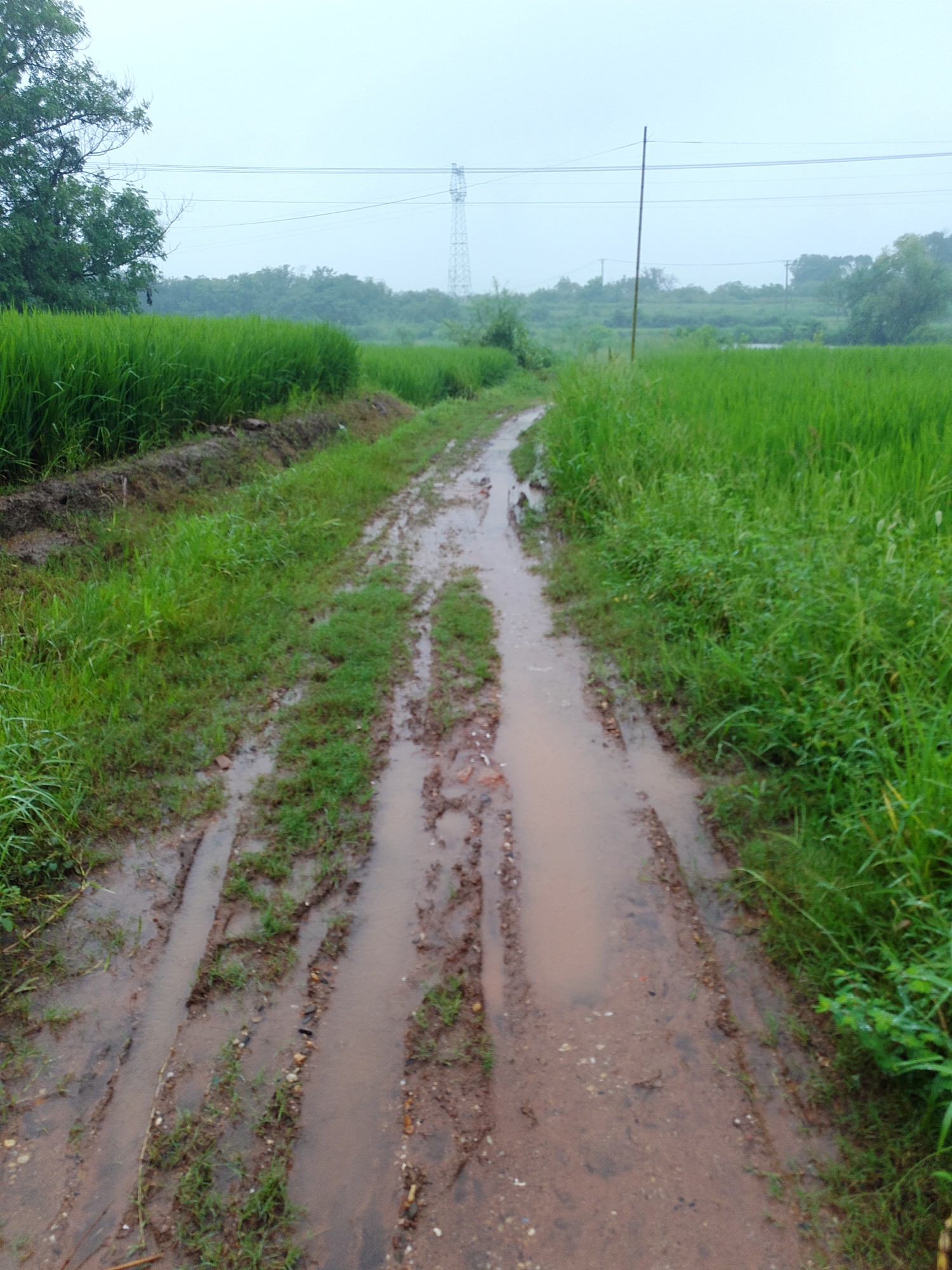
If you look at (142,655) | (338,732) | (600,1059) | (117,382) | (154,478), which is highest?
(117,382)

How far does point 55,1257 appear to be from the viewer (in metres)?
1.79

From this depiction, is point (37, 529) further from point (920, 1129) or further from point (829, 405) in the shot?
point (829, 405)

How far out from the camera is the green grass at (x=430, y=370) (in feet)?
52.9

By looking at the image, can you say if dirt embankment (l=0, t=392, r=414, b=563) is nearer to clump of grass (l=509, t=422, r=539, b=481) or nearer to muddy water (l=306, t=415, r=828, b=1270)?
clump of grass (l=509, t=422, r=539, b=481)

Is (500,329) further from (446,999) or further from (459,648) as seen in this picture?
(446,999)

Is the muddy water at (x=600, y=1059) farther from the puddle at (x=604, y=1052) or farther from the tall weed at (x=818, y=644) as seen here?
the tall weed at (x=818, y=644)

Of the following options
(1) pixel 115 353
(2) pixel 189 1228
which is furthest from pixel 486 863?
(1) pixel 115 353

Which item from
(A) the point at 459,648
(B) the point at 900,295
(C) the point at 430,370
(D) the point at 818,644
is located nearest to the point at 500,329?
(C) the point at 430,370

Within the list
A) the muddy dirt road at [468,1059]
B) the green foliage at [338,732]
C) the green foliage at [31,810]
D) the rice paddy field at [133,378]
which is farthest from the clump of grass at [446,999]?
the rice paddy field at [133,378]

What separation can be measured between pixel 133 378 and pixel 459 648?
→ 185 inches

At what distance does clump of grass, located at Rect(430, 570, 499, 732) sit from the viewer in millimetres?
4344

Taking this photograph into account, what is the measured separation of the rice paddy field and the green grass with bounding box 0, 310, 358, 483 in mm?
11

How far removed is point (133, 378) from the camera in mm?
7273

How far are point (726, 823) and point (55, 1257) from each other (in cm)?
264
